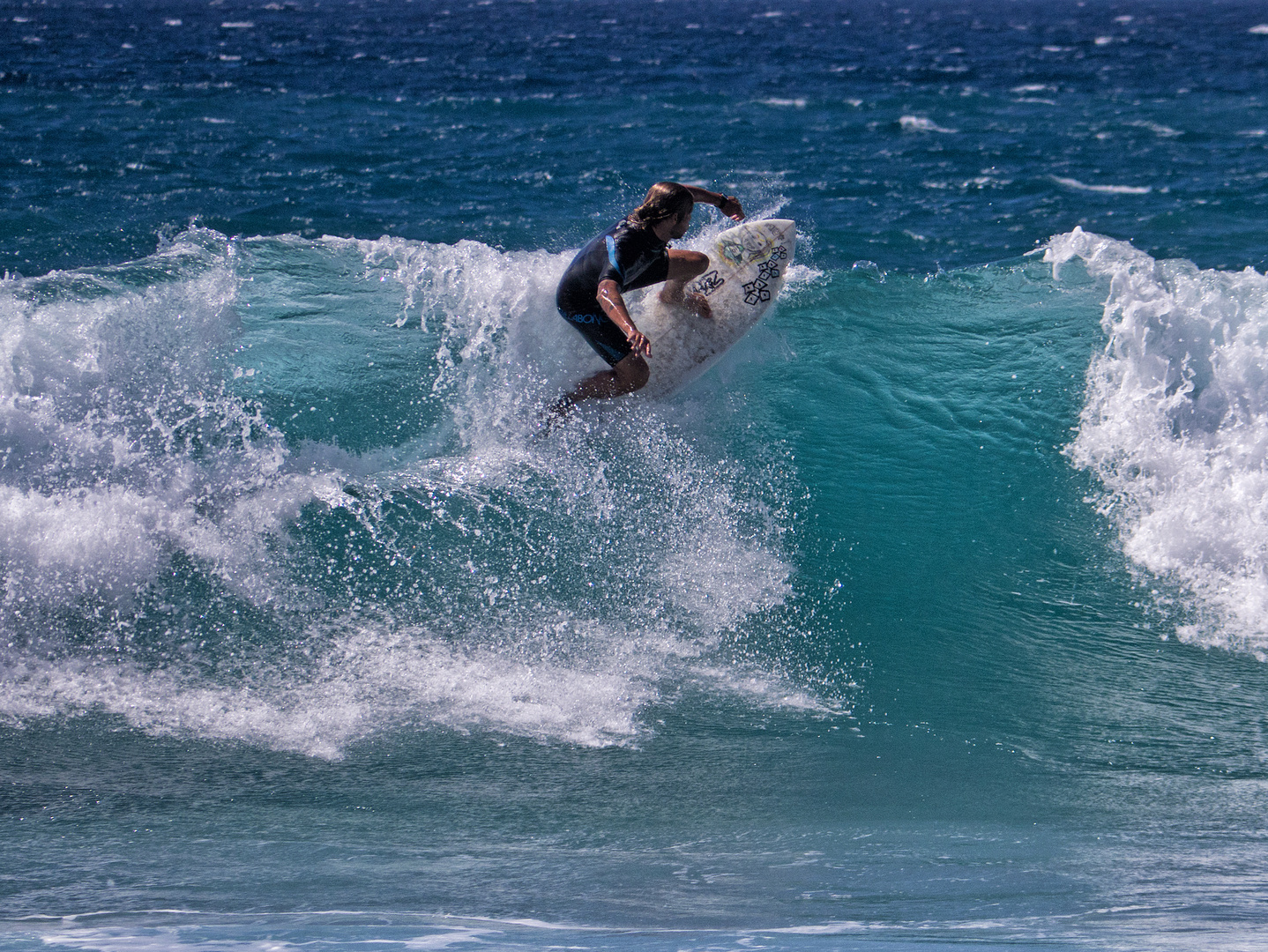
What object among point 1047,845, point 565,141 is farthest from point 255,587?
point 565,141

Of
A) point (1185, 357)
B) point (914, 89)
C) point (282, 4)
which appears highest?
point (282, 4)

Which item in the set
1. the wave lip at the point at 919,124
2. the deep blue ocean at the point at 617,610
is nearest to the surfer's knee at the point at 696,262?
the deep blue ocean at the point at 617,610

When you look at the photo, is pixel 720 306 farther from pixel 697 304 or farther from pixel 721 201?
pixel 721 201

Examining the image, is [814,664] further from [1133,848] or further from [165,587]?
[165,587]

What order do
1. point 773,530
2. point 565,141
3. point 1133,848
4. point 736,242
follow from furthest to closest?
point 565,141 < point 736,242 < point 773,530 < point 1133,848

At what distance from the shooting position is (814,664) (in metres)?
4.77

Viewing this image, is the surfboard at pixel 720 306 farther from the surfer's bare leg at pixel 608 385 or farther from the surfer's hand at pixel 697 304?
the surfer's bare leg at pixel 608 385

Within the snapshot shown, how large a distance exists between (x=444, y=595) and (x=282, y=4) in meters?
52.1

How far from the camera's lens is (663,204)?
539cm

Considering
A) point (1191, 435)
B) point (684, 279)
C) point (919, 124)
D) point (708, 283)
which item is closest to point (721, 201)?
point (684, 279)

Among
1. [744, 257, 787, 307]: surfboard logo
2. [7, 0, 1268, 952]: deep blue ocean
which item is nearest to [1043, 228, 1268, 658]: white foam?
[7, 0, 1268, 952]: deep blue ocean

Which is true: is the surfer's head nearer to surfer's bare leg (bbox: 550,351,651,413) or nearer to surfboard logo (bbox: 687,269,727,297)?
surfer's bare leg (bbox: 550,351,651,413)

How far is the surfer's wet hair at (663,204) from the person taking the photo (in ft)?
17.7

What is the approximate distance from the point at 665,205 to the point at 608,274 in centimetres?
46
